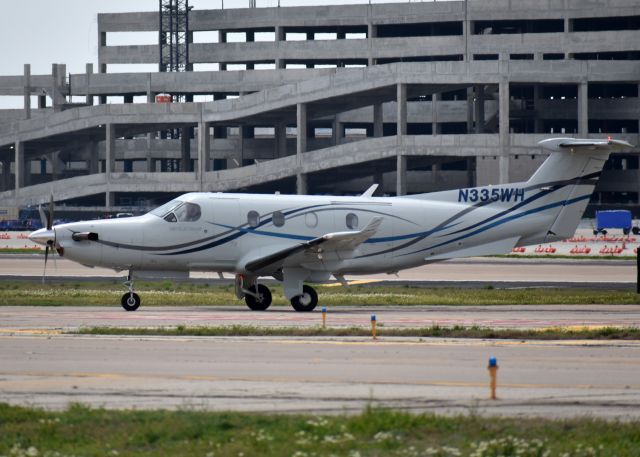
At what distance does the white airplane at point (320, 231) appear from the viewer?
3591 centimetres

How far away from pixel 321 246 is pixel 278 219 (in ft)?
6.06

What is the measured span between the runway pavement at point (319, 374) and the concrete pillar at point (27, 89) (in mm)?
94337

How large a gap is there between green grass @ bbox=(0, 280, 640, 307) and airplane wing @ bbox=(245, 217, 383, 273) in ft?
9.81

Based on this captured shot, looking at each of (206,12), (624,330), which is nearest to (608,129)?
(206,12)

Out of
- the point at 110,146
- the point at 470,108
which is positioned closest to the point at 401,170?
the point at 470,108

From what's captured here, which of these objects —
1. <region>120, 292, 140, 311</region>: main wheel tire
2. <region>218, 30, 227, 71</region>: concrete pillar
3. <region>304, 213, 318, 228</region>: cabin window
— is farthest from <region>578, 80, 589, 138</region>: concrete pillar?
<region>120, 292, 140, 311</region>: main wheel tire

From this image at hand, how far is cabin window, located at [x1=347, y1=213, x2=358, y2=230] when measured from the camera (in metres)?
37.3

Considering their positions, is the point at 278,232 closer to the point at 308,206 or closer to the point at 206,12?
the point at 308,206

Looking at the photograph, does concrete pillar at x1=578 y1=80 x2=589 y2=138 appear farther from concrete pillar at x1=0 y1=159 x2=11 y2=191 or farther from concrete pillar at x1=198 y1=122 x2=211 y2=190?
concrete pillar at x1=0 y1=159 x2=11 y2=191

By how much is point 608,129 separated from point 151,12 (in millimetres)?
46378

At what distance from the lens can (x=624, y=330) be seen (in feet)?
91.2

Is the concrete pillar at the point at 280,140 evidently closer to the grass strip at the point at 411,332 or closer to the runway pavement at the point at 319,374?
the grass strip at the point at 411,332

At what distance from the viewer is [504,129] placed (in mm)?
94188

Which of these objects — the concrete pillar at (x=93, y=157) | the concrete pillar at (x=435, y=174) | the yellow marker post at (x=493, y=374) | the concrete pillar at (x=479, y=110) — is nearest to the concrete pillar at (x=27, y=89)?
the concrete pillar at (x=93, y=157)
